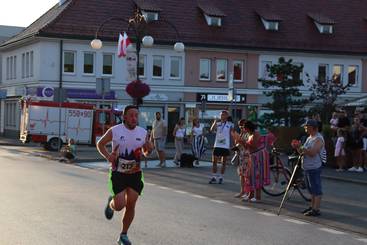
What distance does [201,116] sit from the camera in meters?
48.4

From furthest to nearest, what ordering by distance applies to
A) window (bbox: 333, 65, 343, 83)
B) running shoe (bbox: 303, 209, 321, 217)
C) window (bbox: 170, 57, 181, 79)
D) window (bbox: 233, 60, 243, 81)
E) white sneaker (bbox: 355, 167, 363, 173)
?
window (bbox: 333, 65, 343, 83) → window (bbox: 233, 60, 243, 81) → window (bbox: 170, 57, 181, 79) → white sneaker (bbox: 355, 167, 363, 173) → running shoe (bbox: 303, 209, 321, 217)

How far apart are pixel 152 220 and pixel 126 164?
2475 millimetres

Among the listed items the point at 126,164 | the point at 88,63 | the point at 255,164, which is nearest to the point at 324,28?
the point at 88,63

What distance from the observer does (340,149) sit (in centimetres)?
2102

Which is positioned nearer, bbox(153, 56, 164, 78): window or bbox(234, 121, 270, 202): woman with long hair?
bbox(234, 121, 270, 202): woman with long hair

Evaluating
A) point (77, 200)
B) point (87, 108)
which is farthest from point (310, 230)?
point (87, 108)

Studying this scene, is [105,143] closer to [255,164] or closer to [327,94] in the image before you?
[255,164]

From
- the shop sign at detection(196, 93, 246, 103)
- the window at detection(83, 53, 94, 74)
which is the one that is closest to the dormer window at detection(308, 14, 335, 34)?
the shop sign at detection(196, 93, 246, 103)

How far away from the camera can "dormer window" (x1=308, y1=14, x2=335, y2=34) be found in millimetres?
52850

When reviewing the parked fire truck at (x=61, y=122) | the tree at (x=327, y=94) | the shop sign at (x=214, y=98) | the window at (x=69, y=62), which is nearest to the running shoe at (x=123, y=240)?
the parked fire truck at (x=61, y=122)

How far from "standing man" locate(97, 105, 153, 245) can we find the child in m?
13.5

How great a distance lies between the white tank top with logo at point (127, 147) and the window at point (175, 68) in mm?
40130

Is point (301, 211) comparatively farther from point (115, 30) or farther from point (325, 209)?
point (115, 30)

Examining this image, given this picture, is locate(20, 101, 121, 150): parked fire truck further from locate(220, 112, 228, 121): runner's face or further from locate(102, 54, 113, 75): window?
locate(220, 112, 228, 121): runner's face
